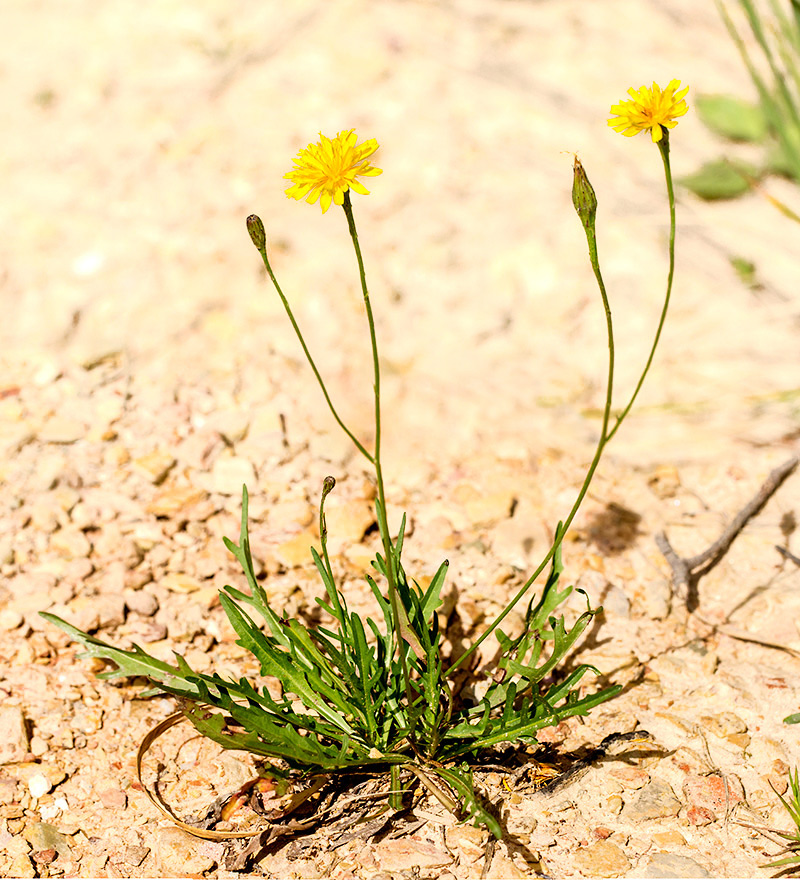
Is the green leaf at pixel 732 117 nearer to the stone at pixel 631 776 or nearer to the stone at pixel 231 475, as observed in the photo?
the stone at pixel 231 475

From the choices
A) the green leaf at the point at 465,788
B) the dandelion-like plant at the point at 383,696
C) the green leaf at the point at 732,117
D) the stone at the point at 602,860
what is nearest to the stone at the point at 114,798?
the dandelion-like plant at the point at 383,696

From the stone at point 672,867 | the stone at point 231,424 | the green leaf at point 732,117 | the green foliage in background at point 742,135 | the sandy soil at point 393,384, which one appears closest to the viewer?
the stone at point 672,867

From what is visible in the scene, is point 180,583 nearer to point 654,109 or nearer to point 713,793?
point 713,793

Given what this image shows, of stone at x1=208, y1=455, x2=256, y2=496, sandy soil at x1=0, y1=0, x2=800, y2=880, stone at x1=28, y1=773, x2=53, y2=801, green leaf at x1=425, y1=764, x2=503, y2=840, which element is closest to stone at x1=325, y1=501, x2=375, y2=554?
sandy soil at x1=0, y1=0, x2=800, y2=880

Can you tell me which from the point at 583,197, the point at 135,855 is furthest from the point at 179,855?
the point at 583,197

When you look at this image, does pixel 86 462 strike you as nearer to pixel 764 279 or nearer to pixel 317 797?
pixel 317 797
